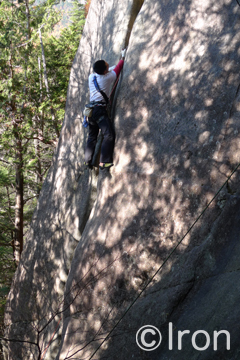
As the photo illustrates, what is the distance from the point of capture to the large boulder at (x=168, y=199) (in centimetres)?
388

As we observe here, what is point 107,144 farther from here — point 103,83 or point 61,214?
point 61,214

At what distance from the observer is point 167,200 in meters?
4.58

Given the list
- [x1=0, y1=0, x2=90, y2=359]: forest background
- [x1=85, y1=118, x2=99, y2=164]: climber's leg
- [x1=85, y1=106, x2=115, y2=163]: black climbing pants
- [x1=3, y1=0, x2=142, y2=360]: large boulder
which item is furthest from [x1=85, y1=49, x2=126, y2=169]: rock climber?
[x1=0, y1=0, x2=90, y2=359]: forest background

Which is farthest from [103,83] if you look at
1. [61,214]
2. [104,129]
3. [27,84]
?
[27,84]

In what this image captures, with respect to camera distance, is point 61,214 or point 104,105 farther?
point 61,214

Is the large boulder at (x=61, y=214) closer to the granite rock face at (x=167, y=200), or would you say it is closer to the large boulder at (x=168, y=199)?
the granite rock face at (x=167, y=200)

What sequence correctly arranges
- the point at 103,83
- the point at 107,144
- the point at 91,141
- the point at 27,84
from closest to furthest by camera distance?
1. the point at 107,144
2. the point at 103,83
3. the point at 91,141
4. the point at 27,84

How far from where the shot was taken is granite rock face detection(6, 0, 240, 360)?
383cm

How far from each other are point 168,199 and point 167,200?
0.07 ft

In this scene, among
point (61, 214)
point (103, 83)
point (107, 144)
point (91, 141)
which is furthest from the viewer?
point (61, 214)

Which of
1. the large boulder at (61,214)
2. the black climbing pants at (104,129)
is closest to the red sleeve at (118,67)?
the large boulder at (61,214)

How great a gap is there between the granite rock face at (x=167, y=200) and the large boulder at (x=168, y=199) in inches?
0.6

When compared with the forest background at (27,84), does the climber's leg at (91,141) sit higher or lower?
lower

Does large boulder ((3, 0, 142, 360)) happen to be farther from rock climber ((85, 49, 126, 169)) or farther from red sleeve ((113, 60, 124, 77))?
rock climber ((85, 49, 126, 169))
